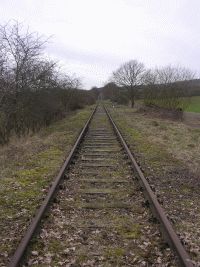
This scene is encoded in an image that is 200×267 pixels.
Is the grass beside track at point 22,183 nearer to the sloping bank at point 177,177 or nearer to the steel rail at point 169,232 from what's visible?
the steel rail at point 169,232

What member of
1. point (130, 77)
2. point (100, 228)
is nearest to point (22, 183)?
point (100, 228)

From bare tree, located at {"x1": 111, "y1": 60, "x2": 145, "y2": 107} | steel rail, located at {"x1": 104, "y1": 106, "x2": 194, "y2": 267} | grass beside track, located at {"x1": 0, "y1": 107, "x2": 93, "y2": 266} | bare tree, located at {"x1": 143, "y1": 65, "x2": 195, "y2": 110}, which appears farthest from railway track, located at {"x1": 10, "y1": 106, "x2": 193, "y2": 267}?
bare tree, located at {"x1": 111, "y1": 60, "x2": 145, "y2": 107}

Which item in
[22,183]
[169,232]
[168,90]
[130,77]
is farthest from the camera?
[130,77]

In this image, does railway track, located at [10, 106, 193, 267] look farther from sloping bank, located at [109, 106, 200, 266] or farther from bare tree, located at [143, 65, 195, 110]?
bare tree, located at [143, 65, 195, 110]

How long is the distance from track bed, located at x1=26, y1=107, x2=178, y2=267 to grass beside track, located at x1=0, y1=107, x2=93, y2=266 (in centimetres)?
36

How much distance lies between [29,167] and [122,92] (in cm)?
5222

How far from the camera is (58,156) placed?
1200 centimetres

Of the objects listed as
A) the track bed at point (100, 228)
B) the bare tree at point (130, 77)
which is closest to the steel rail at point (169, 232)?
the track bed at point (100, 228)

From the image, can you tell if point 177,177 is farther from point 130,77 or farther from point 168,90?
point 130,77

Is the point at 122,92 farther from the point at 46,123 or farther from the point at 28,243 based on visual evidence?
the point at 28,243

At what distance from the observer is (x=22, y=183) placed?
8.30m

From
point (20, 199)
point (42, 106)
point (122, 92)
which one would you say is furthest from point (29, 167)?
point (122, 92)

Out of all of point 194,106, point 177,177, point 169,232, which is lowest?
point 194,106

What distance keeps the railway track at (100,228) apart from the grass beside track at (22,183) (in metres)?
0.28
